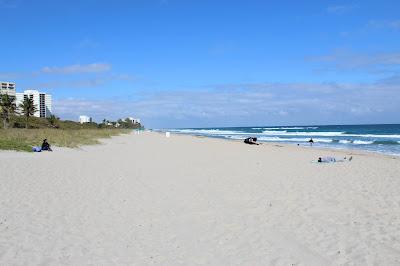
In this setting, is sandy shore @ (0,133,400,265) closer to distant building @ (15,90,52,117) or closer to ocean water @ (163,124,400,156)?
ocean water @ (163,124,400,156)

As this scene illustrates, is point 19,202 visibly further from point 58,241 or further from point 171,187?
point 171,187

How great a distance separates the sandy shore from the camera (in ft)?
19.7

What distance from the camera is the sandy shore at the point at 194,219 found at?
599 cm

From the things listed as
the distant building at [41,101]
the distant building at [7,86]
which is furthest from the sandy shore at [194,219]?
the distant building at [41,101]

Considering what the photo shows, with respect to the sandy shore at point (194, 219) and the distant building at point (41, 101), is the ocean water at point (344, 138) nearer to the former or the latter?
the sandy shore at point (194, 219)

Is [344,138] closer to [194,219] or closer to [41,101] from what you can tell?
[194,219]

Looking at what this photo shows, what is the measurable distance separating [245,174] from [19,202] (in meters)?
9.01

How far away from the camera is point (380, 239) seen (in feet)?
22.4

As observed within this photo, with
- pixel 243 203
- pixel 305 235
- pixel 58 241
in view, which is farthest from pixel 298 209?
pixel 58 241

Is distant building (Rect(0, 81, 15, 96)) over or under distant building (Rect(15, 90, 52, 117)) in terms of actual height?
over

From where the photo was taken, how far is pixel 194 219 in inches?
326

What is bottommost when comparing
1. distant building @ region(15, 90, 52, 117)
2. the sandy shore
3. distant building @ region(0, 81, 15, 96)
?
the sandy shore

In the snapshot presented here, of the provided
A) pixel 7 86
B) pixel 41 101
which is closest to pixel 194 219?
pixel 7 86

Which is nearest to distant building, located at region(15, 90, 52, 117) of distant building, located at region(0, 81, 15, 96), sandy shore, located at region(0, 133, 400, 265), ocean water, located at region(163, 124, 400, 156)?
distant building, located at region(0, 81, 15, 96)
